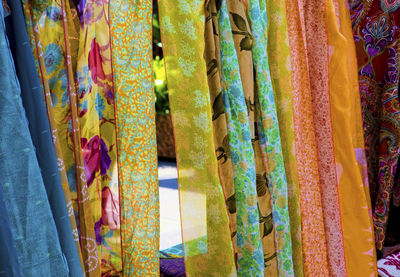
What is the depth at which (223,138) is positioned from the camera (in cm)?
89

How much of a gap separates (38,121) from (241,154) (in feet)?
1.54

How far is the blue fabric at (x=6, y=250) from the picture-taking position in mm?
498

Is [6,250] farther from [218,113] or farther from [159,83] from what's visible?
[159,83]

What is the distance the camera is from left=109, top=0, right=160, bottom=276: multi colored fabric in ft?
2.42

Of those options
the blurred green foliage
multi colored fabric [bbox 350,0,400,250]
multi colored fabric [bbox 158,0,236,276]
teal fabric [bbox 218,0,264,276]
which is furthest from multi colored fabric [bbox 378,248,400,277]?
the blurred green foliage

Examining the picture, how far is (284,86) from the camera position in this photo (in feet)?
3.37

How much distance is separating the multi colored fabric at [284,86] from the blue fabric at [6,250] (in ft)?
2.37

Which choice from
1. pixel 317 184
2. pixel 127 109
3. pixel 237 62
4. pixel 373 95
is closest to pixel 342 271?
pixel 317 184

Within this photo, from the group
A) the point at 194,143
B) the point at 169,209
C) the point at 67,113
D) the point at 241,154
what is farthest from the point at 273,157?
the point at 169,209

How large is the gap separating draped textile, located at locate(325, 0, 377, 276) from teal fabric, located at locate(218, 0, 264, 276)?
41cm

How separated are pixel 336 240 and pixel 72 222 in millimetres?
859

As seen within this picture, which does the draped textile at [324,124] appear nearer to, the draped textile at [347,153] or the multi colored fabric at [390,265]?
the draped textile at [347,153]

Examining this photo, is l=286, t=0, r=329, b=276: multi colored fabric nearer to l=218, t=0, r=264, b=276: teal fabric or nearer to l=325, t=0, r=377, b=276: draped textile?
l=325, t=0, r=377, b=276: draped textile

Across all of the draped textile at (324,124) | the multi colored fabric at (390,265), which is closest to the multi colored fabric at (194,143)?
the draped textile at (324,124)
